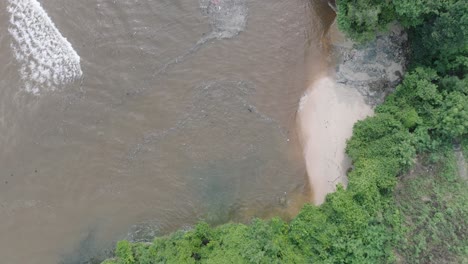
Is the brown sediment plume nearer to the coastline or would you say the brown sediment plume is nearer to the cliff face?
the coastline

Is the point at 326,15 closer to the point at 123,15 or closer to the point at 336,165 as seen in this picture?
the point at 336,165

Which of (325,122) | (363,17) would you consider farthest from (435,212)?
(363,17)

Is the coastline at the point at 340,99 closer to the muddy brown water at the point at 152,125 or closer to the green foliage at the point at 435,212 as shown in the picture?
the muddy brown water at the point at 152,125

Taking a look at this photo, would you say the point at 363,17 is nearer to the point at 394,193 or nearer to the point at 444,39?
the point at 444,39

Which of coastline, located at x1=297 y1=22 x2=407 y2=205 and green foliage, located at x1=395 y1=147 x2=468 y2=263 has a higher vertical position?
coastline, located at x1=297 y1=22 x2=407 y2=205

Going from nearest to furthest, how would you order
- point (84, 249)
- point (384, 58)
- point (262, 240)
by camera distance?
point (262, 240) → point (84, 249) → point (384, 58)

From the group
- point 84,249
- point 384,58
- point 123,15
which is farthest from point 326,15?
point 84,249

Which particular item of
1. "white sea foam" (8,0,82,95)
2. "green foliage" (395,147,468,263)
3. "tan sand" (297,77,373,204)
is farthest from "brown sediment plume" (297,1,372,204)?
"white sea foam" (8,0,82,95)
